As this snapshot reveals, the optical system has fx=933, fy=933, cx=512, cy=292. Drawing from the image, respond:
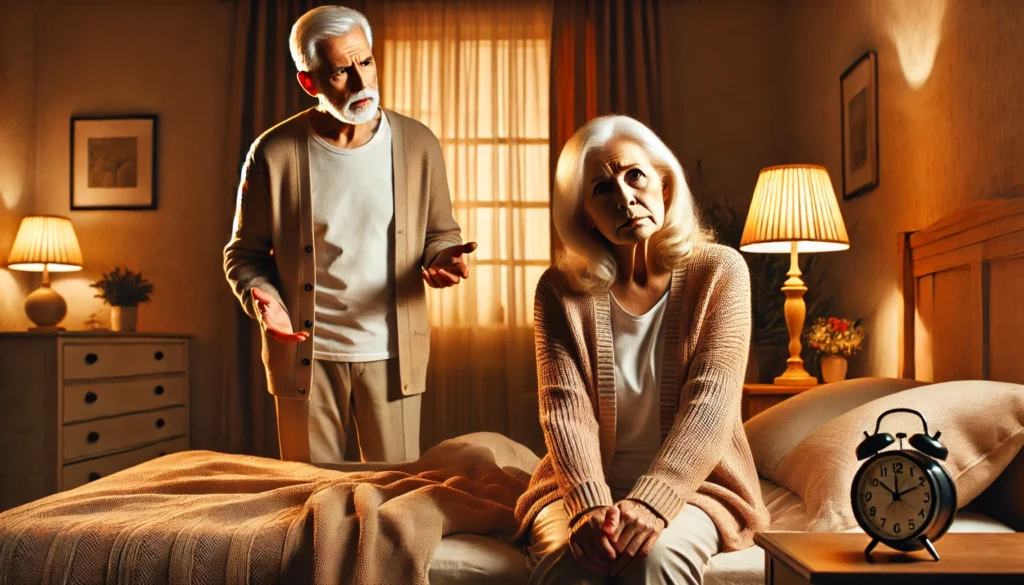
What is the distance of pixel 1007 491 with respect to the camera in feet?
5.97

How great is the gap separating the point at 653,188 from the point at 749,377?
216 cm

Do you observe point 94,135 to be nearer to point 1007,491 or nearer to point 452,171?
point 452,171

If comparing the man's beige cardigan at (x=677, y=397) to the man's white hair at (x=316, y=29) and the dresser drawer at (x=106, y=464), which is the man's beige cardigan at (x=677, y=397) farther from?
the dresser drawer at (x=106, y=464)

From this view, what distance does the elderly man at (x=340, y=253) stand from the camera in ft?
7.57

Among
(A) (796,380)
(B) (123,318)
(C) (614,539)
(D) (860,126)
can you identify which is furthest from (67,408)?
(D) (860,126)

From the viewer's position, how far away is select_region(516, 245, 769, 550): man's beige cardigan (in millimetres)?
1530

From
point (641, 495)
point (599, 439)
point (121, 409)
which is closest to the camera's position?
point (641, 495)

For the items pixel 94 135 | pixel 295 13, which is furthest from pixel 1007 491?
pixel 94 135

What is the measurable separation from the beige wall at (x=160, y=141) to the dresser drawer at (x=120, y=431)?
0.30m

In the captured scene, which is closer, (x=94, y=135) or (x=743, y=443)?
(x=743, y=443)

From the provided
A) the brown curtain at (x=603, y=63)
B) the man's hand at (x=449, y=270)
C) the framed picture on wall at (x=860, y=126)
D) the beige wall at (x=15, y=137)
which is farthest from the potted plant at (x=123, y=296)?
the framed picture on wall at (x=860, y=126)

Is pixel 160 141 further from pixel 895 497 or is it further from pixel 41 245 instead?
pixel 895 497

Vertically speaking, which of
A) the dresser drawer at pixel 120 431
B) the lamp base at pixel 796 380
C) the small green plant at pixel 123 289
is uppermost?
the small green plant at pixel 123 289

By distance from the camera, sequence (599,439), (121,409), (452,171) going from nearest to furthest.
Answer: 1. (599,439)
2. (121,409)
3. (452,171)
